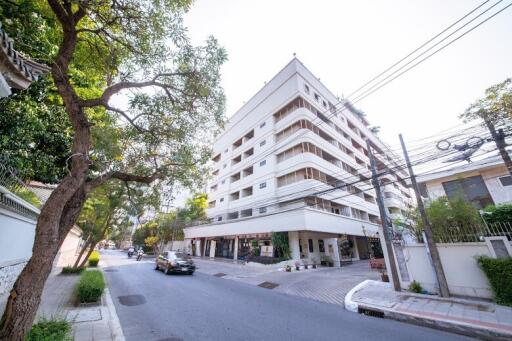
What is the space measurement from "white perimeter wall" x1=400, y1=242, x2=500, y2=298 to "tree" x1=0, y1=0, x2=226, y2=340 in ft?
33.8

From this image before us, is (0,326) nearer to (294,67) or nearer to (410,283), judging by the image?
(410,283)

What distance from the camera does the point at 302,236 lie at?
21375mm

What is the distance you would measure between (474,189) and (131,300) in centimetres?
2475

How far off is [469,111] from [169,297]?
18.0 metres

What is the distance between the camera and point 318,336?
513cm

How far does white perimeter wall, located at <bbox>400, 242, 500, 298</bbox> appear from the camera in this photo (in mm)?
7848

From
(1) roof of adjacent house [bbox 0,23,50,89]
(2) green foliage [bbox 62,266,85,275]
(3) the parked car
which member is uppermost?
(1) roof of adjacent house [bbox 0,23,50,89]

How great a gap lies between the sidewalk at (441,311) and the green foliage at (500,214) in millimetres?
3530

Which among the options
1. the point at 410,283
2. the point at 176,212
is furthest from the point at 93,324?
the point at 176,212

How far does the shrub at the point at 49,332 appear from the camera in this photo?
343 centimetres

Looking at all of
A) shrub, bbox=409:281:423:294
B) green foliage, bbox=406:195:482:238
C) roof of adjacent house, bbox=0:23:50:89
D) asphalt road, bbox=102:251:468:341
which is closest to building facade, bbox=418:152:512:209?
green foliage, bbox=406:195:482:238

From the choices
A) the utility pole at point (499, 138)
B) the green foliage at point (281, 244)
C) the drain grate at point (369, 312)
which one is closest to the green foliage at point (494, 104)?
the utility pole at point (499, 138)

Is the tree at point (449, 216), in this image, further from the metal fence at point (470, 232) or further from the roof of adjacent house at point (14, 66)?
the roof of adjacent house at point (14, 66)

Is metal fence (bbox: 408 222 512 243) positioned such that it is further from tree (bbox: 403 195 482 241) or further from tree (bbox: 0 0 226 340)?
tree (bbox: 0 0 226 340)
